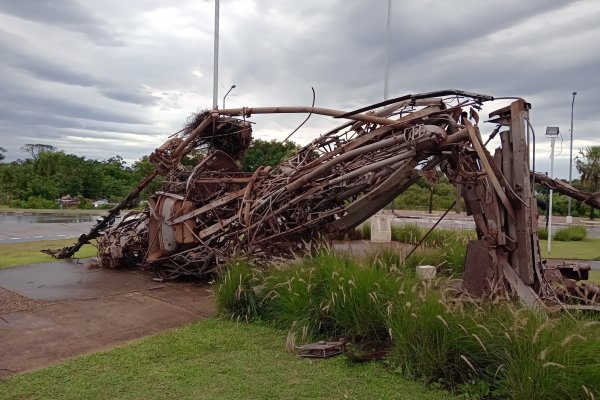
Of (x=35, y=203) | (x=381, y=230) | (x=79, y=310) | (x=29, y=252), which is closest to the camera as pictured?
(x=79, y=310)

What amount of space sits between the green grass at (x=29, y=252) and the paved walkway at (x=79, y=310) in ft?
2.89

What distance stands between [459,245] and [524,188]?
350cm

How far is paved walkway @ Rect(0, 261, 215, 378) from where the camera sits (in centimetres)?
436

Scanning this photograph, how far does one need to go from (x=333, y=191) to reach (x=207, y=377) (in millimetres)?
2981

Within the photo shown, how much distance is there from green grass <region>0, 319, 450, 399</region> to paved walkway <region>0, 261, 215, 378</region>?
370 mm

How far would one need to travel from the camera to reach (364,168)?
203 inches

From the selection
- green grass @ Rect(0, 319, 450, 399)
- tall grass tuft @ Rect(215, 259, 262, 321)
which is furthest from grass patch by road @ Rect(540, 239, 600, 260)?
green grass @ Rect(0, 319, 450, 399)

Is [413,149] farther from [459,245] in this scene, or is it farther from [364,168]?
[459,245]

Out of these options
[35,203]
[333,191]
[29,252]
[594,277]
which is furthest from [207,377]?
[35,203]

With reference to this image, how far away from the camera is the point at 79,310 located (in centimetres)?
557

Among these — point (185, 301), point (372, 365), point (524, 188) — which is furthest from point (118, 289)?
point (524, 188)

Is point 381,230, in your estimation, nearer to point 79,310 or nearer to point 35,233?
point 79,310

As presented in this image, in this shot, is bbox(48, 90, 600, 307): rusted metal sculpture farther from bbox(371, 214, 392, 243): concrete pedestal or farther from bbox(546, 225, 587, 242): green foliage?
bbox(546, 225, 587, 242): green foliage

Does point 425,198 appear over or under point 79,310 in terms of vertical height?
over
